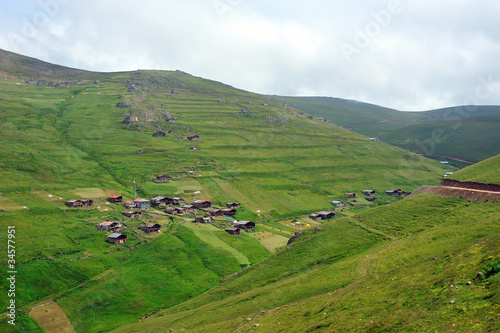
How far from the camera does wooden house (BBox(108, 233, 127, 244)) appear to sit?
342 feet

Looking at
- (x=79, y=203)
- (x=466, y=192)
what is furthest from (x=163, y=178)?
(x=466, y=192)

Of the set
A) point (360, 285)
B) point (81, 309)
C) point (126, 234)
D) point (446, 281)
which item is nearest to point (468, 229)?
point (360, 285)

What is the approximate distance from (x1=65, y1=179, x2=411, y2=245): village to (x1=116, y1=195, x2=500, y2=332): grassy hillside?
42321mm

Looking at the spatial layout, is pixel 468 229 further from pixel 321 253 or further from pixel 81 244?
pixel 81 244

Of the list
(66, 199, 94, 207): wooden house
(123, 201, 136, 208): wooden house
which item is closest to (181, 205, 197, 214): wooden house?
(123, 201, 136, 208): wooden house

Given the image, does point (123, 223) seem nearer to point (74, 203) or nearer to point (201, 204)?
point (74, 203)

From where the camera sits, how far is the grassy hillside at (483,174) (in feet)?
269

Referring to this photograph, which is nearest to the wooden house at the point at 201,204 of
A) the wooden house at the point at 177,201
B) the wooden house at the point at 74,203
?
the wooden house at the point at 177,201

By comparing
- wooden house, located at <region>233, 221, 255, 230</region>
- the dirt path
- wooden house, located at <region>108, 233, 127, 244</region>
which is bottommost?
wooden house, located at <region>108, 233, 127, 244</region>

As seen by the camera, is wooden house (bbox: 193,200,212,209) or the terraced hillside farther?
wooden house (bbox: 193,200,212,209)

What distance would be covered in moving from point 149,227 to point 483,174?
9768 centimetres

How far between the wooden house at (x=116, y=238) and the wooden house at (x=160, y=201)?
1430 inches

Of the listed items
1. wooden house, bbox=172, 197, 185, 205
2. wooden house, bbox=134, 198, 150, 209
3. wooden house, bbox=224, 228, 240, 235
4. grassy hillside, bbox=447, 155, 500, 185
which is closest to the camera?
grassy hillside, bbox=447, 155, 500, 185

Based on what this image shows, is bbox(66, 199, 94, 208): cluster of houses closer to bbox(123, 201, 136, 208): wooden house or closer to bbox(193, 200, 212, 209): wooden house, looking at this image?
bbox(123, 201, 136, 208): wooden house
